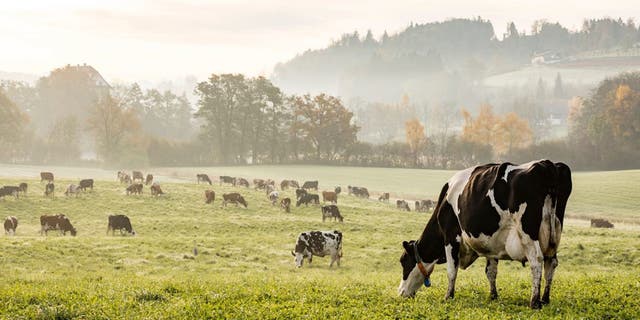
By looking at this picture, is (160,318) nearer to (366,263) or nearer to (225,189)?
(366,263)

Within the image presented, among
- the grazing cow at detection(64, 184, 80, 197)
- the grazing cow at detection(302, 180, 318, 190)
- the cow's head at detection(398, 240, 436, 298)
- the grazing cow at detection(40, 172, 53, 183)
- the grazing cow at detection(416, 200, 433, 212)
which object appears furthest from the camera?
the grazing cow at detection(302, 180, 318, 190)

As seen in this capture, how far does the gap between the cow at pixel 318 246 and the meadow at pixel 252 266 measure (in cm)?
59

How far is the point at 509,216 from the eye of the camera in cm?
949

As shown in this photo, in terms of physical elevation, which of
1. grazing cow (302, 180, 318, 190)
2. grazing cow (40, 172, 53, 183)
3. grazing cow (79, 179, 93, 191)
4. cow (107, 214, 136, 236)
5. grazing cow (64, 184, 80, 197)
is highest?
grazing cow (40, 172, 53, 183)

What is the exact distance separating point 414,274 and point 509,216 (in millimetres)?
2778

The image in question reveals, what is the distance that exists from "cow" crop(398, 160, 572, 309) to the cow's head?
65cm

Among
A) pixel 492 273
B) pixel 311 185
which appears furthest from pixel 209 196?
pixel 492 273

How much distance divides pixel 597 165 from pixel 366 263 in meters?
78.6

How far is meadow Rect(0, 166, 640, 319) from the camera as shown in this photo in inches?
385

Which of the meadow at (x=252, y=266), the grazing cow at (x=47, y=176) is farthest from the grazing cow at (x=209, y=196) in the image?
the grazing cow at (x=47, y=176)

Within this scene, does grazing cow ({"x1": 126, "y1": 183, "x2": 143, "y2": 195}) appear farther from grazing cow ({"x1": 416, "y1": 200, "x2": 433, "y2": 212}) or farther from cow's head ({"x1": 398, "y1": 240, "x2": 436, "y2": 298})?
cow's head ({"x1": 398, "y1": 240, "x2": 436, "y2": 298})

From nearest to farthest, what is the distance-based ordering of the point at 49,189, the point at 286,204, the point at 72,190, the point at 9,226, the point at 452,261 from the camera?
1. the point at 452,261
2. the point at 9,226
3. the point at 49,189
4. the point at 286,204
5. the point at 72,190

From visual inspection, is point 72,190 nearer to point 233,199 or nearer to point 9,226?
point 233,199

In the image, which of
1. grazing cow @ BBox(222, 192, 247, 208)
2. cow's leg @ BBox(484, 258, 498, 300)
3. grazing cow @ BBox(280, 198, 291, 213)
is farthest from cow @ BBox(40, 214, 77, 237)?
cow's leg @ BBox(484, 258, 498, 300)
